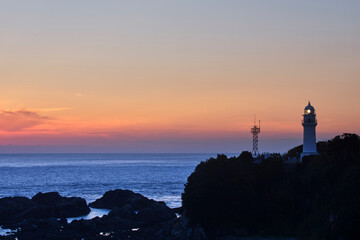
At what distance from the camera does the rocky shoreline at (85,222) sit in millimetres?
52531

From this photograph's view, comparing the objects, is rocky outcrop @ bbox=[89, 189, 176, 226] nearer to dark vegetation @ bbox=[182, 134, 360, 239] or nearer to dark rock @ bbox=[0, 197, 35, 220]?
dark vegetation @ bbox=[182, 134, 360, 239]

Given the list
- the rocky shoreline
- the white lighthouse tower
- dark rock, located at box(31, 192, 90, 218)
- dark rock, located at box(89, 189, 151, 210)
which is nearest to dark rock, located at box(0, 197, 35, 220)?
the rocky shoreline

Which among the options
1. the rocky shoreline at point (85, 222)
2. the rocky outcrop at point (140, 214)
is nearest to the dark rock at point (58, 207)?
the rocky shoreline at point (85, 222)

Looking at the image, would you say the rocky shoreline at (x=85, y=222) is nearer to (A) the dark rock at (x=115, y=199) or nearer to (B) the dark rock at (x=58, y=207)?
(B) the dark rock at (x=58, y=207)

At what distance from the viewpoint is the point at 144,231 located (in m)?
55.8

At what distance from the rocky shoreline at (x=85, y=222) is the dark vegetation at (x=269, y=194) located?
259 centimetres

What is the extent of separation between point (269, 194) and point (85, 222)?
920 inches

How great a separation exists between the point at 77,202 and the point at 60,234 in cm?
2133

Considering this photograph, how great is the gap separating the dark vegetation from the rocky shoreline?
259 centimetres

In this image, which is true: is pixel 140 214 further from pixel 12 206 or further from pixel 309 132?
pixel 309 132

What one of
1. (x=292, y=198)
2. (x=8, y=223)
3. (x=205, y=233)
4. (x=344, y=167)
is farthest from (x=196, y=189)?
(x=8, y=223)

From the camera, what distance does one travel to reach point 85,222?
58000 millimetres

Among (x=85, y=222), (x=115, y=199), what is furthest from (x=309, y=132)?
(x=115, y=199)

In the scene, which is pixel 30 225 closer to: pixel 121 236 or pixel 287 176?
pixel 121 236
